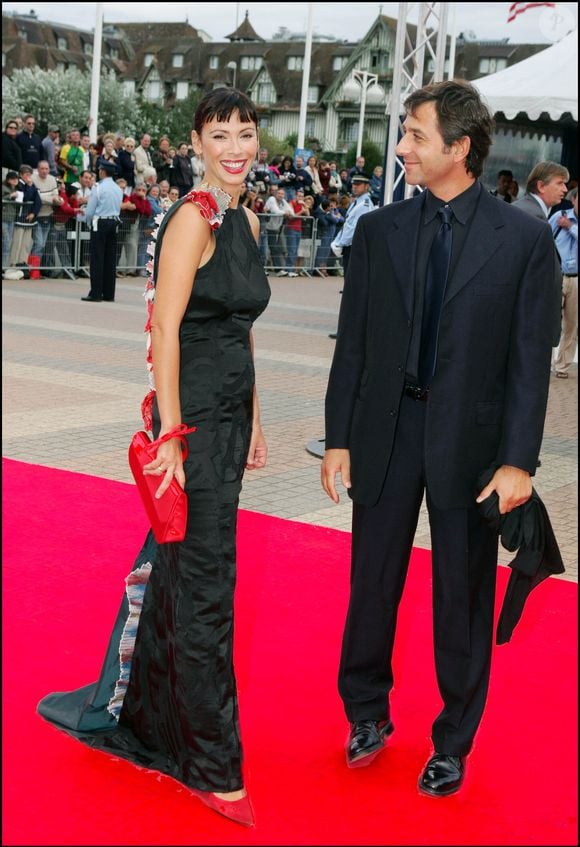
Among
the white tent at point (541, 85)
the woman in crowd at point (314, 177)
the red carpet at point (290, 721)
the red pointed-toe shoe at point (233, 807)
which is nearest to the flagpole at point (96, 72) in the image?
the woman in crowd at point (314, 177)

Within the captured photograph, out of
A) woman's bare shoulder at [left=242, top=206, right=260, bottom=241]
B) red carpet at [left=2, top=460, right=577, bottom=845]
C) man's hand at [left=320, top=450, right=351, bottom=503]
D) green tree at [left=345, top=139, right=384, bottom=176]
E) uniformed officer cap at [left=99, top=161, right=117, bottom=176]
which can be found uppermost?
green tree at [left=345, top=139, right=384, bottom=176]

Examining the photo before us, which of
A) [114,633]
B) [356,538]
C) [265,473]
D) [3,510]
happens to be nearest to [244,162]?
[356,538]

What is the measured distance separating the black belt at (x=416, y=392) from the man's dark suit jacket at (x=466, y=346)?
0.14 ft

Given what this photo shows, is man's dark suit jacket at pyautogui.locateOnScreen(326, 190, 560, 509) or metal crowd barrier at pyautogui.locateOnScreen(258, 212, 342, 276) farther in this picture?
metal crowd barrier at pyautogui.locateOnScreen(258, 212, 342, 276)

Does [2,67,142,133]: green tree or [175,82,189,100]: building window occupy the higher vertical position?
[175,82,189,100]: building window

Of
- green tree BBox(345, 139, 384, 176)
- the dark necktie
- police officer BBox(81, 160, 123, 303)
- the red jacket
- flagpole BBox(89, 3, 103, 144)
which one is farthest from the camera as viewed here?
green tree BBox(345, 139, 384, 176)

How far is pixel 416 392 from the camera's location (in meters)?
3.34

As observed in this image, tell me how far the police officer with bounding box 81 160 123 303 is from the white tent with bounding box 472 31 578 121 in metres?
5.59

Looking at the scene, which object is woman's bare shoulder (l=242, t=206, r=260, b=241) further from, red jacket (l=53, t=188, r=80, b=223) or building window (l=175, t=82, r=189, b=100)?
building window (l=175, t=82, r=189, b=100)

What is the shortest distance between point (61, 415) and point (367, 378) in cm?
530

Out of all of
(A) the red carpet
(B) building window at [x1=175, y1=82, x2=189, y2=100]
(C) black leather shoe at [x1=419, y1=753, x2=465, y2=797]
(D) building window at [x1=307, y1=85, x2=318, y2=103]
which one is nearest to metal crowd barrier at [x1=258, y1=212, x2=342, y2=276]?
(A) the red carpet

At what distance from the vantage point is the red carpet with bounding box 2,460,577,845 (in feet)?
9.83

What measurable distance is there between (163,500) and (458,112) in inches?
54.3

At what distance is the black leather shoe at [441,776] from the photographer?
3.25 m
